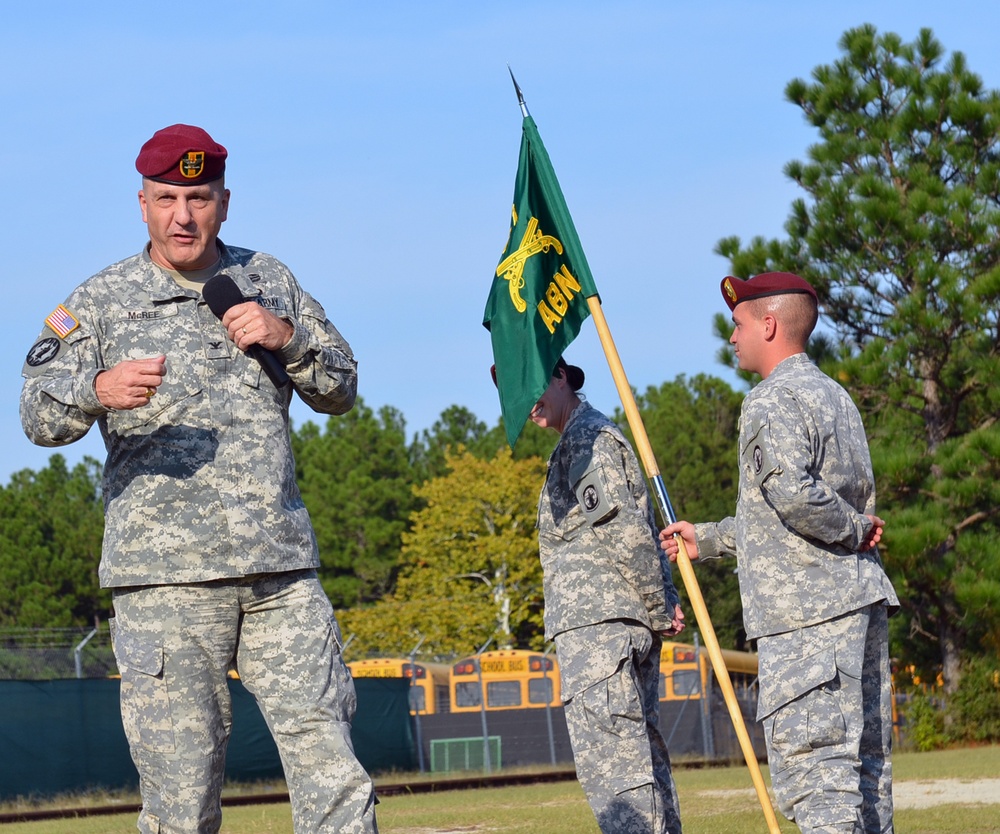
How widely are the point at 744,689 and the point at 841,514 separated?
95.6 ft

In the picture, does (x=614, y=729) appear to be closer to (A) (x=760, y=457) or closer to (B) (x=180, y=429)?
(A) (x=760, y=457)

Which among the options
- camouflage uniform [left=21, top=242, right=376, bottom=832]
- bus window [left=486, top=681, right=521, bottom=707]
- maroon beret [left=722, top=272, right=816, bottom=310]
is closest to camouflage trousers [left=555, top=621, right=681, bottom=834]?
maroon beret [left=722, top=272, right=816, bottom=310]

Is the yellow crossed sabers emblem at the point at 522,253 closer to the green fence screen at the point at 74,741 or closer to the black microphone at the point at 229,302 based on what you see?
the black microphone at the point at 229,302

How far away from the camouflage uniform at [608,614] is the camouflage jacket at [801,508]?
2.74 ft

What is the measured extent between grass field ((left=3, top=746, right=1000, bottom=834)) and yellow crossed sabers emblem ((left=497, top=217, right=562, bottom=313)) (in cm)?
387

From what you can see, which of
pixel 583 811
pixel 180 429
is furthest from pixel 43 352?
pixel 583 811

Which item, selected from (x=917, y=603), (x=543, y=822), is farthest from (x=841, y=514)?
(x=917, y=603)

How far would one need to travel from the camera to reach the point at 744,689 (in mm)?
33625

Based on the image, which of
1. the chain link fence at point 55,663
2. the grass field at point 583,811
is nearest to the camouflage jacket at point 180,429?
the grass field at point 583,811

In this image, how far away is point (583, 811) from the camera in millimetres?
11492

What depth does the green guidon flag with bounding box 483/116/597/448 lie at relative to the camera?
6672 millimetres

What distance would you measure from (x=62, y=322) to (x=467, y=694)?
1105 inches

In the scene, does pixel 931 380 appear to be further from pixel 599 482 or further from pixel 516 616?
pixel 516 616

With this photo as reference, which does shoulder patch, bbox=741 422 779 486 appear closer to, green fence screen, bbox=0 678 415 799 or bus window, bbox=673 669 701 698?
green fence screen, bbox=0 678 415 799
